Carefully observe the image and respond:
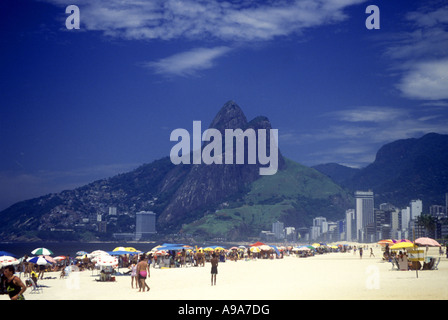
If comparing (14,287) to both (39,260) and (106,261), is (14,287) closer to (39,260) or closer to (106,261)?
(106,261)

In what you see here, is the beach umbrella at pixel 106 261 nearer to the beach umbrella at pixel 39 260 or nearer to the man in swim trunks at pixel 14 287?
the beach umbrella at pixel 39 260

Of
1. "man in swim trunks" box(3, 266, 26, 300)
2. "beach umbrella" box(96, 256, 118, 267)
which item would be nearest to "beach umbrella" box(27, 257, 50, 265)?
"beach umbrella" box(96, 256, 118, 267)

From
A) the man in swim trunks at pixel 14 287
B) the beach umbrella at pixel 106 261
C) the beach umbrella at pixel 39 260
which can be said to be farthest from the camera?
the beach umbrella at pixel 39 260

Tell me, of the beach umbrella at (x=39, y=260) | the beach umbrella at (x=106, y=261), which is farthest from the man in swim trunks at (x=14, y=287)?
the beach umbrella at (x=39, y=260)

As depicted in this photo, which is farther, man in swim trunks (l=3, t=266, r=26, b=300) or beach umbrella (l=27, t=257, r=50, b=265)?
beach umbrella (l=27, t=257, r=50, b=265)

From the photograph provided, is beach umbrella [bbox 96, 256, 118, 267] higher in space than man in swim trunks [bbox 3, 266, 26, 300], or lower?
lower

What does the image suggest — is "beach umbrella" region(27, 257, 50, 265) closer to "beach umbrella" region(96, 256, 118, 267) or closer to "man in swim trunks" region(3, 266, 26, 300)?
"beach umbrella" region(96, 256, 118, 267)

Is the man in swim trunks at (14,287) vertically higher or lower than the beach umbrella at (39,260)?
higher

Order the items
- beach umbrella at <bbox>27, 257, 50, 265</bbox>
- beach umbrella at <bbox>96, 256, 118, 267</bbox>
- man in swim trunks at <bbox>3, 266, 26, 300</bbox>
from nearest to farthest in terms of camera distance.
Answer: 1. man in swim trunks at <bbox>3, 266, 26, 300</bbox>
2. beach umbrella at <bbox>96, 256, 118, 267</bbox>
3. beach umbrella at <bbox>27, 257, 50, 265</bbox>

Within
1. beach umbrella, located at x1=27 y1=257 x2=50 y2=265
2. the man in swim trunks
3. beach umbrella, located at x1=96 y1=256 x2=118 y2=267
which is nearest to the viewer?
the man in swim trunks
